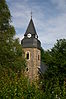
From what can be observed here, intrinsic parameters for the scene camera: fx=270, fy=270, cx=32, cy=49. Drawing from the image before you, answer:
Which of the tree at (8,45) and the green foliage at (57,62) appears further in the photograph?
the green foliage at (57,62)

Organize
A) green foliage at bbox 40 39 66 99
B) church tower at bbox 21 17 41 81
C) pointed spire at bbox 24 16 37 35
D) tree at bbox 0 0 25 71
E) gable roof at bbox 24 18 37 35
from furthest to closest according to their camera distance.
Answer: gable roof at bbox 24 18 37 35 → pointed spire at bbox 24 16 37 35 → church tower at bbox 21 17 41 81 → green foliage at bbox 40 39 66 99 → tree at bbox 0 0 25 71

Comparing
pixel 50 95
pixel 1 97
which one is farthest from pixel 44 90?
pixel 1 97

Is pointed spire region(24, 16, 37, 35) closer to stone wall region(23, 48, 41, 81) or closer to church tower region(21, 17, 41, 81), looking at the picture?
church tower region(21, 17, 41, 81)

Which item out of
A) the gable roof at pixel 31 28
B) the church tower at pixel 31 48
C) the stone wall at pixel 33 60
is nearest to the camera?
the stone wall at pixel 33 60

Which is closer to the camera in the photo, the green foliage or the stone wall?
the green foliage

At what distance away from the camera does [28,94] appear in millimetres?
9555

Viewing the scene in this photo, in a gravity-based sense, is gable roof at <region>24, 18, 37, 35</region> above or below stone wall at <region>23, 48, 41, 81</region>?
above

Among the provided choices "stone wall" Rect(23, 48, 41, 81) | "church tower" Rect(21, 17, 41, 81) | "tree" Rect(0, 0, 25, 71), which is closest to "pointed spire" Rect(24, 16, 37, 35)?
"church tower" Rect(21, 17, 41, 81)

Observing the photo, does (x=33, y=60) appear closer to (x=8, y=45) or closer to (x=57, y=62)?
(x=57, y=62)

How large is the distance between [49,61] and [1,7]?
994 centimetres

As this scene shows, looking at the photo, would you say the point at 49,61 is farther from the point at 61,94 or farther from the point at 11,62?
→ the point at 61,94

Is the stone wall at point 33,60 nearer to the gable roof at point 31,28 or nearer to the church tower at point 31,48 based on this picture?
the church tower at point 31,48

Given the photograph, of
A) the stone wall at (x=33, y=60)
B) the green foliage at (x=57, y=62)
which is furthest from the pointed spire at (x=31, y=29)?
the green foliage at (x=57, y=62)

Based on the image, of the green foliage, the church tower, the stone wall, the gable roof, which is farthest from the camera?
the gable roof
